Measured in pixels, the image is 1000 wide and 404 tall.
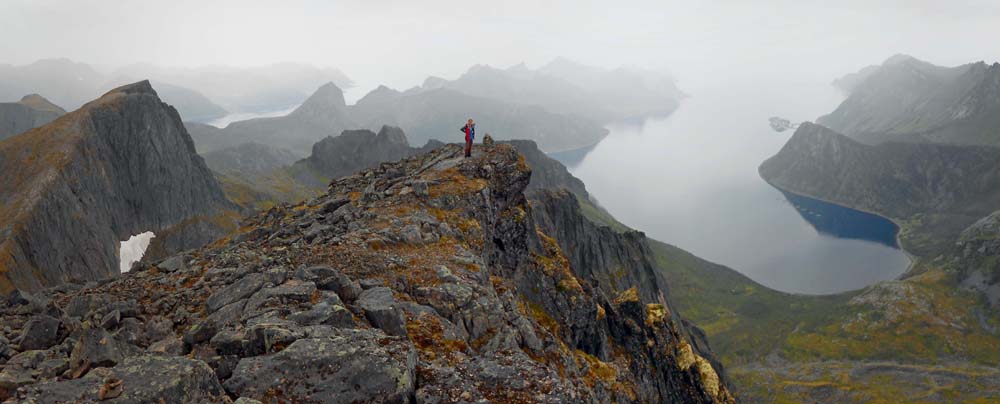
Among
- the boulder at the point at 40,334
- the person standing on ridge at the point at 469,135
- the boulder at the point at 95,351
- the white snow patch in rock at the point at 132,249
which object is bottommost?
the white snow patch in rock at the point at 132,249

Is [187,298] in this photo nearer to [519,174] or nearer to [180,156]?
[519,174]

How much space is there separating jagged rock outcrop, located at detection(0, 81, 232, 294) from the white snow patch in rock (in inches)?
76.3

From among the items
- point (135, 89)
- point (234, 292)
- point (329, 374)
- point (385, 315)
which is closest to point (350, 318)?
point (385, 315)

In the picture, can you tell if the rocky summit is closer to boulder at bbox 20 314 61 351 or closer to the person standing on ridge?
boulder at bbox 20 314 61 351

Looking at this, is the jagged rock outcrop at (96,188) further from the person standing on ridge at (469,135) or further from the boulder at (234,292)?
the boulder at (234,292)

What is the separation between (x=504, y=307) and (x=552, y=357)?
3.68 meters

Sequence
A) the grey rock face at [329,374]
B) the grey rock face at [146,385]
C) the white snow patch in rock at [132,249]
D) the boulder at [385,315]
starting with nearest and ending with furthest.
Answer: the grey rock face at [146,385] → the grey rock face at [329,374] → the boulder at [385,315] → the white snow patch in rock at [132,249]

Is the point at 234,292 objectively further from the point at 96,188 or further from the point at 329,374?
the point at 96,188

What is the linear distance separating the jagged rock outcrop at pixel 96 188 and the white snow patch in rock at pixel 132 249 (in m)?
1.94

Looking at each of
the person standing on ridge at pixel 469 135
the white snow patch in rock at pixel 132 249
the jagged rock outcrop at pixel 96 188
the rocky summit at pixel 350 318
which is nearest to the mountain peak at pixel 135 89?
the jagged rock outcrop at pixel 96 188

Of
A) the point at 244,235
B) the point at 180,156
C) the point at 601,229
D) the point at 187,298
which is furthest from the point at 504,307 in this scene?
the point at 180,156

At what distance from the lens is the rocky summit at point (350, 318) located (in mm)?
14859

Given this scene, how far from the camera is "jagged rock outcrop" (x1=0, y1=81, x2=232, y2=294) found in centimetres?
9644

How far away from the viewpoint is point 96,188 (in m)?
124
